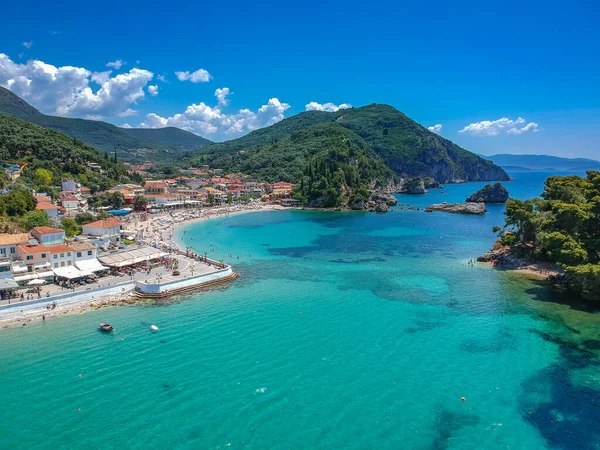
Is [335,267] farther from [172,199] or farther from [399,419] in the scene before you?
[172,199]

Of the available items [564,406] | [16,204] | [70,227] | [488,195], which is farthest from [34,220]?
[488,195]

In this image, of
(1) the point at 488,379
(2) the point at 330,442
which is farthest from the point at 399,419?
(1) the point at 488,379

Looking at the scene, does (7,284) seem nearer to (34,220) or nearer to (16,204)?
(34,220)

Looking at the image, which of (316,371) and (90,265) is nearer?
(316,371)

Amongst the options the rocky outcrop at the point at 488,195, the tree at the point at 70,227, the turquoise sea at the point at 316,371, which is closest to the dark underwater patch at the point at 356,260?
the turquoise sea at the point at 316,371

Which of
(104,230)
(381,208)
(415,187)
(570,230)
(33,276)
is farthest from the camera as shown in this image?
(415,187)

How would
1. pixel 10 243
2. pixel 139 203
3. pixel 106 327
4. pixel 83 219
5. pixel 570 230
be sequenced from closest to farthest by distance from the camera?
pixel 106 327 < pixel 10 243 < pixel 570 230 < pixel 83 219 < pixel 139 203

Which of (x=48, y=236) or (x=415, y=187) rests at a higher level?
(x=415, y=187)
